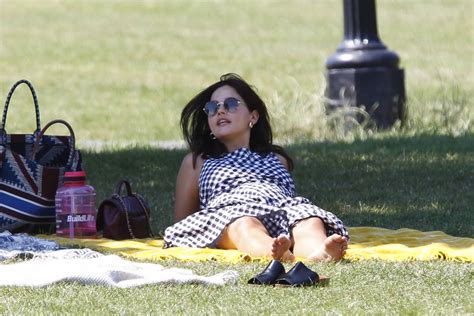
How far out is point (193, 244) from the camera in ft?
20.1

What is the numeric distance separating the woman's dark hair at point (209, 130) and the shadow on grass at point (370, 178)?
88 centimetres

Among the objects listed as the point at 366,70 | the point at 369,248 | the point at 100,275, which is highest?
the point at 366,70

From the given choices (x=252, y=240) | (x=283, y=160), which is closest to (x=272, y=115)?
(x=283, y=160)

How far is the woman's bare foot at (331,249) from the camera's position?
211 inches

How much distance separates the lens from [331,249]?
213 inches

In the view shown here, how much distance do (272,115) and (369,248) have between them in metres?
5.87

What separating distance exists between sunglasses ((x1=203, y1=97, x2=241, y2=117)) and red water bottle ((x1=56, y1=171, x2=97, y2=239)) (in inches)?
30.4

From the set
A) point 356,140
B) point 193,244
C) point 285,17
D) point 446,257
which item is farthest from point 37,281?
point 285,17

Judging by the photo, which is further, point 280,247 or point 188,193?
point 188,193

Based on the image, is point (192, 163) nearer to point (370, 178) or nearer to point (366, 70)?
point (370, 178)

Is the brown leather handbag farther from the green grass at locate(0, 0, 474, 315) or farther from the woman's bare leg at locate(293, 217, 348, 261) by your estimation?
the woman's bare leg at locate(293, 217, 348, 261)

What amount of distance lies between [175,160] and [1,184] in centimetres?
308

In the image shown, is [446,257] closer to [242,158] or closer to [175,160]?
[242,158]

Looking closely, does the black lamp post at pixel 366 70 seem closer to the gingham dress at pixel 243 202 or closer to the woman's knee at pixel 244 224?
the gingham dress at pixel 243 202
